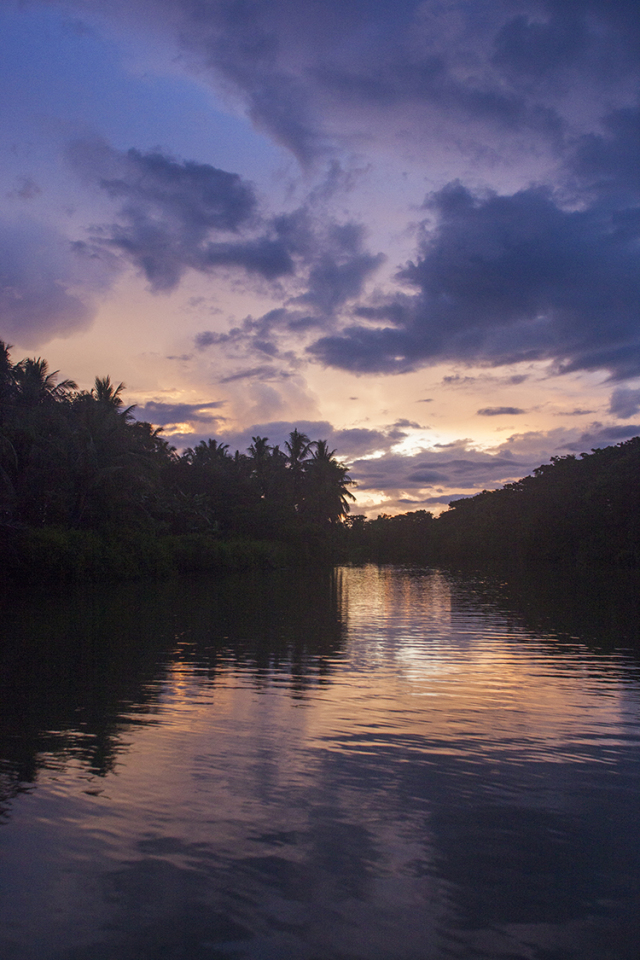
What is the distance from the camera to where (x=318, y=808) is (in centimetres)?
446

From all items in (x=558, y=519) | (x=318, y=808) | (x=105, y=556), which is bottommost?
(x=318, y=808)

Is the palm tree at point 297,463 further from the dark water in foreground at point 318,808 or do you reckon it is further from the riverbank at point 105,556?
the dark water in foreground at point 318,808

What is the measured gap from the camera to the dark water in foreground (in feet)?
10.2

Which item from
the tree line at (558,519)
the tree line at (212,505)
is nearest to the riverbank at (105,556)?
the tree line at (212,505)

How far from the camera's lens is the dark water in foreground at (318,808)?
3096 mm

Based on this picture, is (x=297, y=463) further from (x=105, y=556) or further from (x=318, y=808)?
(x=318, y=808)

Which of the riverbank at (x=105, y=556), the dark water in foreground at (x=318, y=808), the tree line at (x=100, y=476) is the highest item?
the tree line at (x=100, y=476)

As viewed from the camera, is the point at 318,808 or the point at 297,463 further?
the point at 297,463

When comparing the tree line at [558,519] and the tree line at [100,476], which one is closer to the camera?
the tree line at [100,476]

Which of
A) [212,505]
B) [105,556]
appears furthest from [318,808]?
[212,505]

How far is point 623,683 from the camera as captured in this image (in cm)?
867

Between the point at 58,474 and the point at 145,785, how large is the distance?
27.1 m

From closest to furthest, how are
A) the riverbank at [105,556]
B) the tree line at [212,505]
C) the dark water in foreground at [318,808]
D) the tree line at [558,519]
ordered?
1. the dark water in foreground at [318,808]
2. the riverbank at [105,556]
3. the tree line at [212,505]
4. the tree line at [558,519]

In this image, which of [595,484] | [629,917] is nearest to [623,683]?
[629,917]
